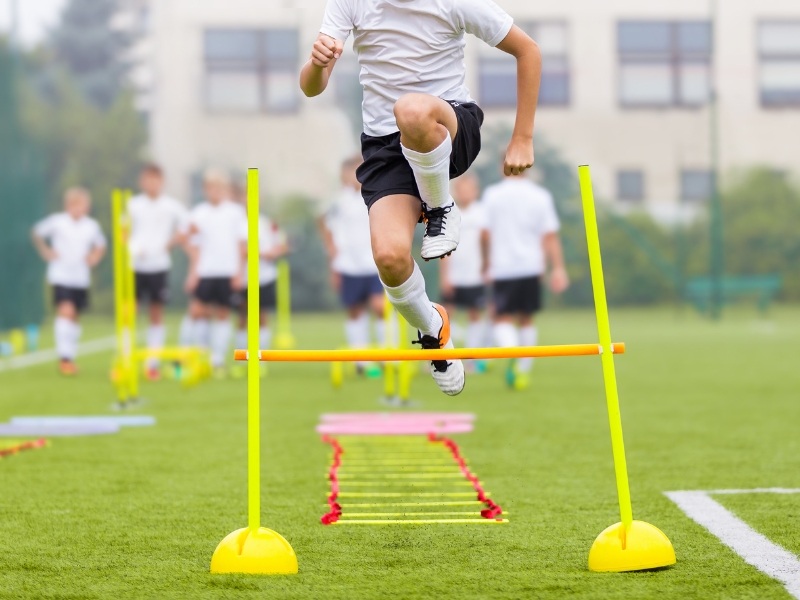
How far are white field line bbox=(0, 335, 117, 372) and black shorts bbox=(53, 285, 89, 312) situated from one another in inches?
43.9

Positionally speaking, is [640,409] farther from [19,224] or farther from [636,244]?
[636,244]

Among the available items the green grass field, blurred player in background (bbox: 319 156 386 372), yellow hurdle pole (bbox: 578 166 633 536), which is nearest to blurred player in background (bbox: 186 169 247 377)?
blurred player in background (bbox: 319 156 386 372)

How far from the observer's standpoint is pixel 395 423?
21.9 feet

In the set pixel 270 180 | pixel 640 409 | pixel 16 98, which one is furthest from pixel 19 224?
pixel 640 409

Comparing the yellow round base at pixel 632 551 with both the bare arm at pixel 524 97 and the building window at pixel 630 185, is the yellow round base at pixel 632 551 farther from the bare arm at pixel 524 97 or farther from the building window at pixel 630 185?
the building window at pixel 630 185

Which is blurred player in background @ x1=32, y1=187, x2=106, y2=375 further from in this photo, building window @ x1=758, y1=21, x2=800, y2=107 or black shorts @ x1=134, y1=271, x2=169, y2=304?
building window @ x1=758, y1=21, x2=800, y2=107

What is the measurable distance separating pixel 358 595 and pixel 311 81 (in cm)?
→ 171

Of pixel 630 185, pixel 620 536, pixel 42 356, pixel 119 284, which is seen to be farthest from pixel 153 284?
pixel 630 185

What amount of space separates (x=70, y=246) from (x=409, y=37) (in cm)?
829

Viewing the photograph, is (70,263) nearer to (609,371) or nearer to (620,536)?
(609,371)

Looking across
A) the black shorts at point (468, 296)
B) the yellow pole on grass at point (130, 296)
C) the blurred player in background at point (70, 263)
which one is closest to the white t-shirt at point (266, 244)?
the blurred player in background at point (70, 263)

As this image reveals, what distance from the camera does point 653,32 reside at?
26.1 meters

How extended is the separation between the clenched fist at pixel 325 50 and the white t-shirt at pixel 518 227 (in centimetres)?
596

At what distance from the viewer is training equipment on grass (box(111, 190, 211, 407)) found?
24.5 ft
